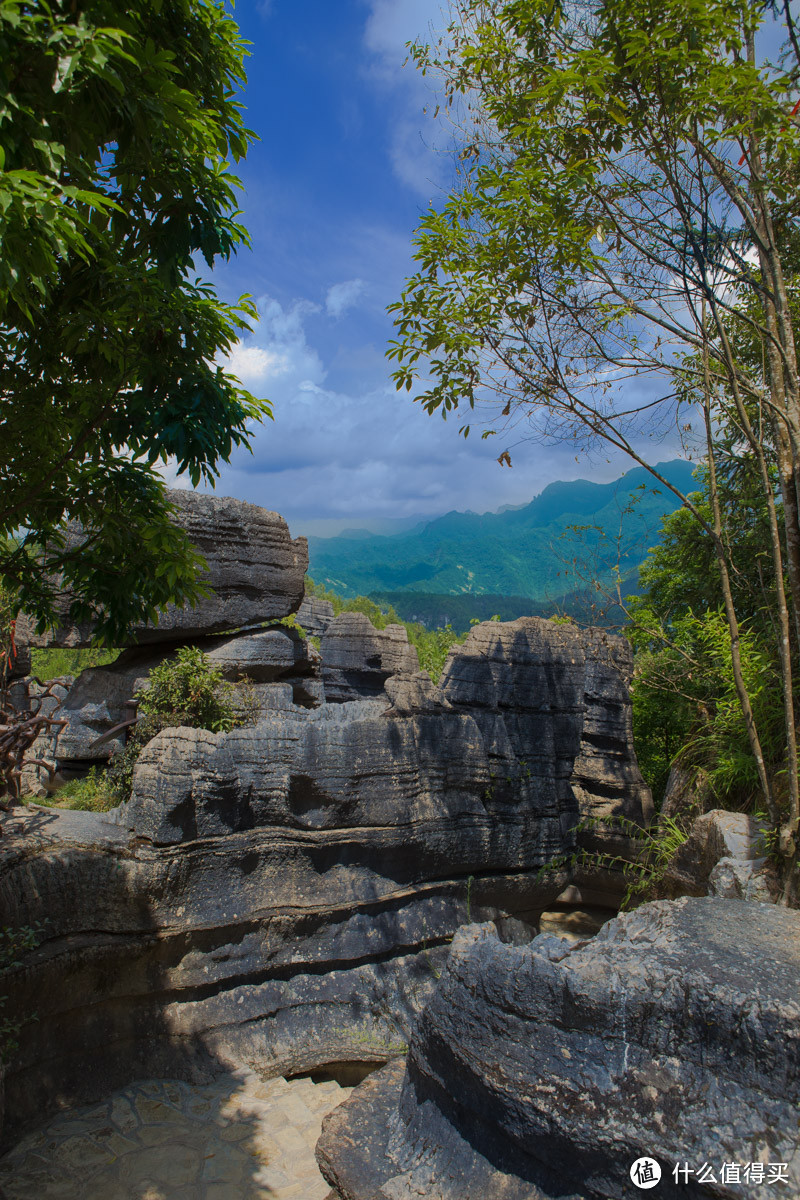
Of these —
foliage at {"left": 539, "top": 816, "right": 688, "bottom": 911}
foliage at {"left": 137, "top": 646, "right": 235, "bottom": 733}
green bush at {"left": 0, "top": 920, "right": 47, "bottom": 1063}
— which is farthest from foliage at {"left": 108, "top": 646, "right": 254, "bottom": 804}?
foliage at {"left": 539, "top": 816, "right": 688, "bottom": 911}

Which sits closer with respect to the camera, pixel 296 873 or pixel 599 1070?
pixel 599 1070

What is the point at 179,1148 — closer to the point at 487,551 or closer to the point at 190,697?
the point at 190,697

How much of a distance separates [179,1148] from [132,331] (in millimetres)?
5877

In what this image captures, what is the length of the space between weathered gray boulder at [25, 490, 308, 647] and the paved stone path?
7177 mm

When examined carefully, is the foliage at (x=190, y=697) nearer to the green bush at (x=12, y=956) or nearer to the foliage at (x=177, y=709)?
the foliage at (x=177, y=709)

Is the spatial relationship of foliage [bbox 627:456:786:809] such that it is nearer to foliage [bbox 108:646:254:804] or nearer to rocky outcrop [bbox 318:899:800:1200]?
rocky outcrop [bbox 318:899:800:1200]

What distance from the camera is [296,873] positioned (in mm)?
7148

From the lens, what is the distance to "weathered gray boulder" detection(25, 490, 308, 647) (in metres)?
11.7

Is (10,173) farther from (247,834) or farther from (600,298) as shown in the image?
(247,834)

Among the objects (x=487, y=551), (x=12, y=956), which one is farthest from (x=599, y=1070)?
(x=487, y=551)

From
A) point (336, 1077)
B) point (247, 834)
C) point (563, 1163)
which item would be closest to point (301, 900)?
point (247, 834)

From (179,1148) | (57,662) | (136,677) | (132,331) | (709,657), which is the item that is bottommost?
(179,1148)

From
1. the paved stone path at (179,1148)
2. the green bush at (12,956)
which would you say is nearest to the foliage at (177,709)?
the green bush at (12,956)

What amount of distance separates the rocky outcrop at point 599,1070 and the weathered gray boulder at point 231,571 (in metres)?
8.52
